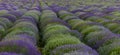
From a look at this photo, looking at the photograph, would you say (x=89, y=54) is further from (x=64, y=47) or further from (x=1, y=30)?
(x=1, y=30)

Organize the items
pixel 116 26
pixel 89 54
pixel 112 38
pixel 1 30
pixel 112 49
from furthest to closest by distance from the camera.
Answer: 1. pixel 116 26
2. pixel 1 30
3. pixel 112 38
4. pixel 112 49
5. pixel 89 54

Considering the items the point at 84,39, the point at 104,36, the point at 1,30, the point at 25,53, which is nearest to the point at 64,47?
the point at 25,53

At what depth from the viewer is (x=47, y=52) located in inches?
408

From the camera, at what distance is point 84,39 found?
46.9 ft

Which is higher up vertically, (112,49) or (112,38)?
(112,49)

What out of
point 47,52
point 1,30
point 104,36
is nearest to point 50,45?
point 47,52

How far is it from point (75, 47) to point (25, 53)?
137 cm

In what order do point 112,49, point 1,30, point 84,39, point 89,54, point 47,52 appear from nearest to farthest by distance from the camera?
point 89,54, point 112,49, point 47,52, point 84,39, point 1,30

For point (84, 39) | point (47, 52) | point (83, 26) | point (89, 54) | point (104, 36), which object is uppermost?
point (89, 54)

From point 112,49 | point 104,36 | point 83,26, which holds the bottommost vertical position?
point 83,26

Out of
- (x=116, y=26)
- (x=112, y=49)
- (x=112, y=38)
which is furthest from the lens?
(x=116, y=26)

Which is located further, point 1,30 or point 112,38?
point 1,30

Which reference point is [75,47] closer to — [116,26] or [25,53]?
[25,53]

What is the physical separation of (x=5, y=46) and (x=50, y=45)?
185cm
